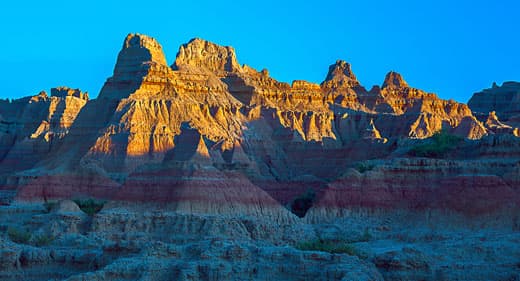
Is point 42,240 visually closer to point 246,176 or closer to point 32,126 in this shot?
point 246,176

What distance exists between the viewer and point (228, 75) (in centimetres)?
14512

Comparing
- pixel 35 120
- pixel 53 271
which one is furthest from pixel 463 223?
pixel 35 120

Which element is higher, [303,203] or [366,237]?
[303,203]

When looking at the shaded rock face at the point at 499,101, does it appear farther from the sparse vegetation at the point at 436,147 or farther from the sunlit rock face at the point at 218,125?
the sparse vegetation at the point at 436,147

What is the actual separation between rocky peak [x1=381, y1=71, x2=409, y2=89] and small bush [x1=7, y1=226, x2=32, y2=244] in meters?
88.3

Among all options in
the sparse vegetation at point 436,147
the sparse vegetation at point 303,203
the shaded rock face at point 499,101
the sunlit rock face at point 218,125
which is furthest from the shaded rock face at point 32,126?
the shaded rock face at point 499,101

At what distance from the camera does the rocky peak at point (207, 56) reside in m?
142

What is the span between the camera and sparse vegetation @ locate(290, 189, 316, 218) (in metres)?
98.8

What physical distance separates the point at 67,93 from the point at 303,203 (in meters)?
75.8

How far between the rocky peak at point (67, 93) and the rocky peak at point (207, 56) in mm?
28859

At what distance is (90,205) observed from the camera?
9962 centimetres

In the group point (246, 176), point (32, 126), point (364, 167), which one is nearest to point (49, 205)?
point (246, 176)

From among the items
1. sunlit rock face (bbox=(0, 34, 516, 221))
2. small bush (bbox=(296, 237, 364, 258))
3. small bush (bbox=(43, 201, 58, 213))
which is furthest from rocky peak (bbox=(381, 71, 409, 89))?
small bush (bbox=(296, 237, 364, 258))

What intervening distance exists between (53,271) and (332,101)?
92.0m
